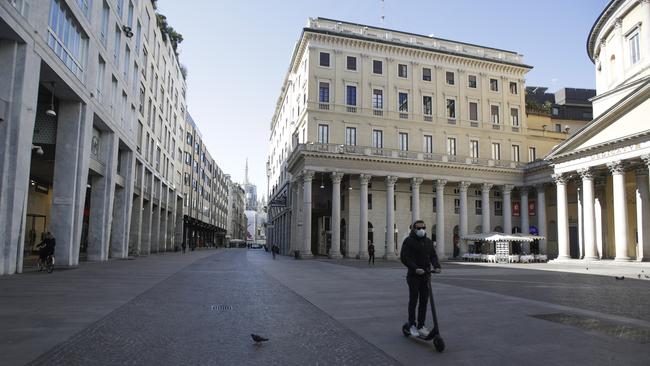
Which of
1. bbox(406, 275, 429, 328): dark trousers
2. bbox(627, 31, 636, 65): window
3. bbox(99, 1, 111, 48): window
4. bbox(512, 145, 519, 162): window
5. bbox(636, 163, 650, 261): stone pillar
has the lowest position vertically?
bbox(406, 275, 429, 328): dark trousers

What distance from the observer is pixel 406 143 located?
48875 mm

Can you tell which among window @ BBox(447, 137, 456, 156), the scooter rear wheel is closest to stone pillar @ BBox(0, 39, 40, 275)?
the scooter rear wheel

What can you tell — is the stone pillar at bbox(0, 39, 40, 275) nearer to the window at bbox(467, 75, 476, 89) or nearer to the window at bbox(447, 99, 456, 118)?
the window at bbox(447, 99, 456, 118)

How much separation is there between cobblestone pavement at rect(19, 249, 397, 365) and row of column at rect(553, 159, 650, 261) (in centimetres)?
3344

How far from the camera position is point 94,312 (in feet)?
30.9

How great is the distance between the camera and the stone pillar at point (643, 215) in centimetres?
3550

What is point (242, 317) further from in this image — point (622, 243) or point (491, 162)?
point (491, 162)

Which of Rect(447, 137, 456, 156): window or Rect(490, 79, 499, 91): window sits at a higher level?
Rect(490, 79, 499, 91): window

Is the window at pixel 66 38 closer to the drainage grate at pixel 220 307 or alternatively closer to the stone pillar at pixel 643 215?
the drainage grate at pixel 220 307

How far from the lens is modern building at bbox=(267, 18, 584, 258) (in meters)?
45.8

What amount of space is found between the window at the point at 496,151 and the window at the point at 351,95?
16.9 metres

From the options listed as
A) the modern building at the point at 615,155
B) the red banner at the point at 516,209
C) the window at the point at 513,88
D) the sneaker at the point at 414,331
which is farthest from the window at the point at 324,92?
the sneaker at the point at 414,331

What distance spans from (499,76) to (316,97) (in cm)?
2223

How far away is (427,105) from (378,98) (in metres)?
5.78
